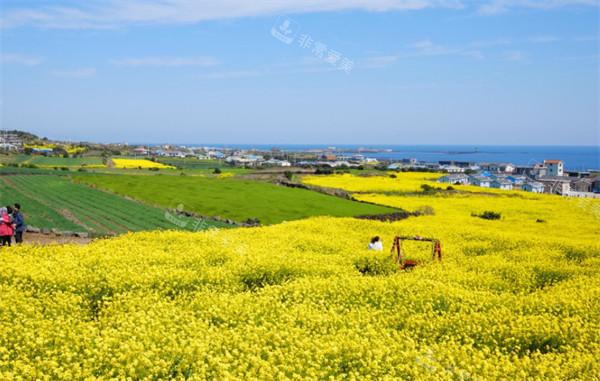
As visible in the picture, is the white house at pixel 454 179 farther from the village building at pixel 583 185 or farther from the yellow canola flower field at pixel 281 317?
the yellow canola flower field at pixel 281 317

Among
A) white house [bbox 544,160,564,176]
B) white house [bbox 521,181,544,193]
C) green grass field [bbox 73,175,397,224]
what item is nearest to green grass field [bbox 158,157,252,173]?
green grass field [bbox 73,175,397,224]

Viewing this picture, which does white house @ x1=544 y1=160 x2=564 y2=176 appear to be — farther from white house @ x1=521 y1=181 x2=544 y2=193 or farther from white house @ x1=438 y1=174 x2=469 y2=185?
white house @ x1=521 y1=181 x2=544 y2=193

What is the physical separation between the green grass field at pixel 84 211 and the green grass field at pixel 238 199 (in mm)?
3823

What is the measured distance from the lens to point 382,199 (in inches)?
2057

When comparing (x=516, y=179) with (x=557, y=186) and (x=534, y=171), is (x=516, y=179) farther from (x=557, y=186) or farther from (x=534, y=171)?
(x=534, y=171)

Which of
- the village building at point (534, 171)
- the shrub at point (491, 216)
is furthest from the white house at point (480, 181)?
the shrub at point (491, 216)

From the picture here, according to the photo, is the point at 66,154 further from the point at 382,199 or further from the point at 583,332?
the point at 583,332

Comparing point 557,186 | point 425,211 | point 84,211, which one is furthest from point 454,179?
point 84,211

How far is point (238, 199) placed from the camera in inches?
1870

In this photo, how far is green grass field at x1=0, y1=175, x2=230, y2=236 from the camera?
29236mm

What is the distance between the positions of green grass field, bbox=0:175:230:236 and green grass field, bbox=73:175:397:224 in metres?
3.82

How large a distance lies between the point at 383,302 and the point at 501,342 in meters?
3.09

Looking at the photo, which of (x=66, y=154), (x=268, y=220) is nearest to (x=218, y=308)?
(x=268, y=220)

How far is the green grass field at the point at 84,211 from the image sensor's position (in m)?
29.2
